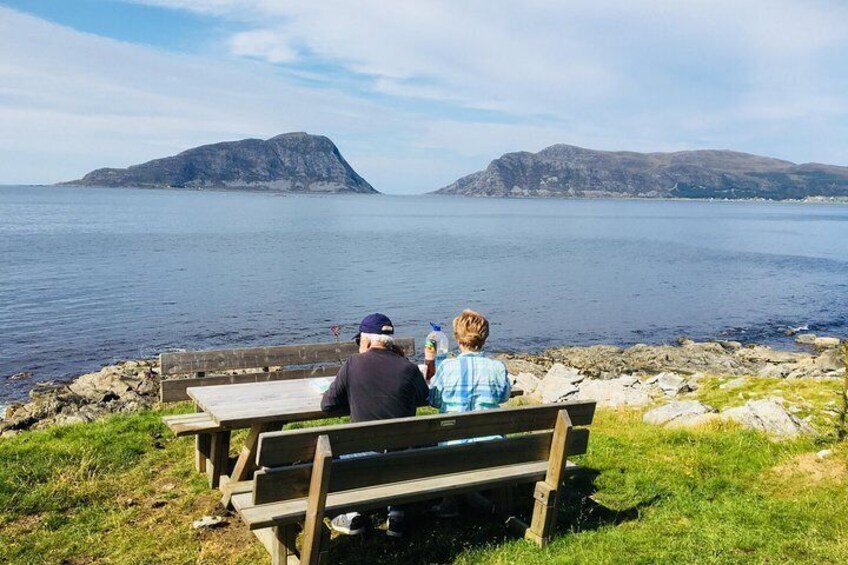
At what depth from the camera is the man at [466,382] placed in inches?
256

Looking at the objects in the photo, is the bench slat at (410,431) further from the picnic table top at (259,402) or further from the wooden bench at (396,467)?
the picnic table top at (259,402)

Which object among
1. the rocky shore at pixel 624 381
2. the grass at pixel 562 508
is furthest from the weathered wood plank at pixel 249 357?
the rocky shore at pixel 624 381

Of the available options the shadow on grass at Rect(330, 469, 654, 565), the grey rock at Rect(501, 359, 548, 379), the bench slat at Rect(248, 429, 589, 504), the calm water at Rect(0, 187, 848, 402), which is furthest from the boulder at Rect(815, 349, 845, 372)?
the bench slat at Rect(248, 429, 589, 504)

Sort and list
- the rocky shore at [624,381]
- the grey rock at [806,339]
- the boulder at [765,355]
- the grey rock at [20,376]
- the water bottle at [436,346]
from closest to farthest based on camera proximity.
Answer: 1. the water bottle at [436,346]
2. the rocky shore at [624,381]
3. the grey rock at [20,376]
4. the boulder at [765,355]
5. the grey rock at [806,339]

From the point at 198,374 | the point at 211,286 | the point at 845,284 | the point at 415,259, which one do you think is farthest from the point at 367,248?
the point at 198,374

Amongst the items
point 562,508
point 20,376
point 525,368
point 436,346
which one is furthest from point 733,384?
point 20,376

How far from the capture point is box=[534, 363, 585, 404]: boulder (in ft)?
50.8

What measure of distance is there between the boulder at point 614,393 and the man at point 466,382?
6921 millimetres

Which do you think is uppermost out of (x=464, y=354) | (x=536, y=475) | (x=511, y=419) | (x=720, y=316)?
(x=464, y=354)

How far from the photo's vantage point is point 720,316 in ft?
118

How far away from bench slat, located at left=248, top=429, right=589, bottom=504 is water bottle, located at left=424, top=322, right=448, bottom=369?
153 centimetres

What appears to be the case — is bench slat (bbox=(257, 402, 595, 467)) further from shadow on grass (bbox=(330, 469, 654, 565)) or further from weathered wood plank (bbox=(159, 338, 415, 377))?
weathered wood plank (bbox=(159, 338, 415, 377))

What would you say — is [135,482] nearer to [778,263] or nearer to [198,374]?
[198,374]

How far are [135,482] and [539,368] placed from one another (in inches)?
621
